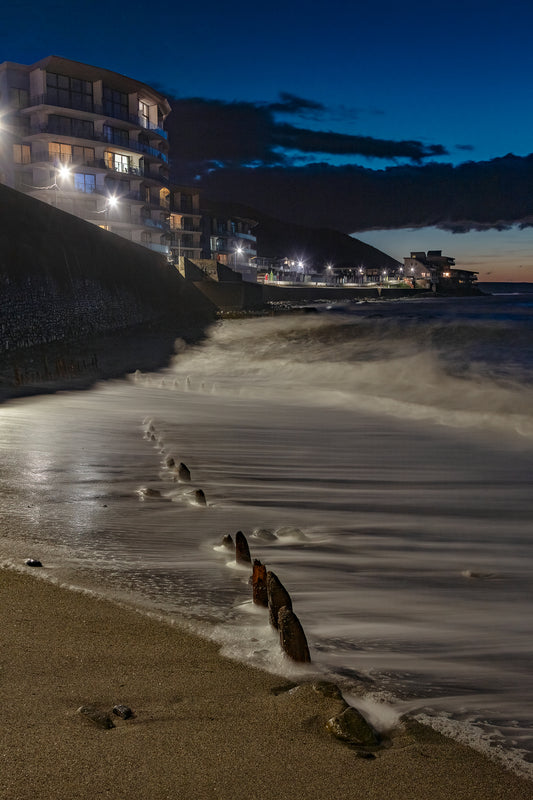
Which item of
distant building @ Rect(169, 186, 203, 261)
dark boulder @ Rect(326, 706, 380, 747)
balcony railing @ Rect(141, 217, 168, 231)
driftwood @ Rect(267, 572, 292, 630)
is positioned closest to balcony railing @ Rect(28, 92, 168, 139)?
balcony railing @ Rect(141, 217, 168, 231)

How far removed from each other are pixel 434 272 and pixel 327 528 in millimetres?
172094

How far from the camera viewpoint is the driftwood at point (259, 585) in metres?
4.20

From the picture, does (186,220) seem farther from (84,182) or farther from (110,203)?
(84,182)

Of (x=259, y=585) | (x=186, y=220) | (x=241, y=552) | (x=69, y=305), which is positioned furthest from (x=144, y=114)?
(x=259, y=585)

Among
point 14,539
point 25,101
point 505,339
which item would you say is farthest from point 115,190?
point 14,539

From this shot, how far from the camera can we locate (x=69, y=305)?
87.6 ft

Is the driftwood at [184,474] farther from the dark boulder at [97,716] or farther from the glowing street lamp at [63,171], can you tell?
the glowing street lamp at [63,171]

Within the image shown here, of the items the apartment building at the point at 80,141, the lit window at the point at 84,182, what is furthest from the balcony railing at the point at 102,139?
the lit window at the point at 84,182

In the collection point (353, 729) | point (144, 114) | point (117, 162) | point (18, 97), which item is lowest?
point (353, 729)

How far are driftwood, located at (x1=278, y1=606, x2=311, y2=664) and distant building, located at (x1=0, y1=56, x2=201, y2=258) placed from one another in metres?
54.5

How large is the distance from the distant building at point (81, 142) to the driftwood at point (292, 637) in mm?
54467

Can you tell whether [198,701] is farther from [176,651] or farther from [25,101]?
[25,101]

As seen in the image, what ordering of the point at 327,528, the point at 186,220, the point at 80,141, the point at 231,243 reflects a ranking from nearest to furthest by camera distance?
the point at 327,528
the point at 80,141
the point at 186,220
the point at 231,243

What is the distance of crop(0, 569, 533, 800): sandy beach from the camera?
254 cm
